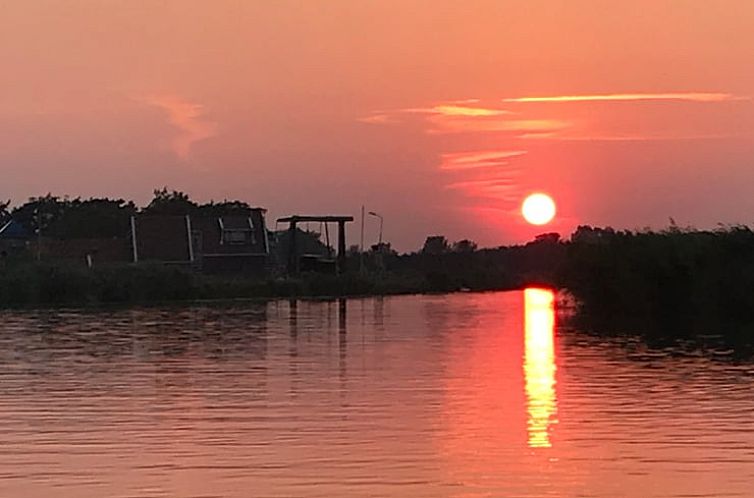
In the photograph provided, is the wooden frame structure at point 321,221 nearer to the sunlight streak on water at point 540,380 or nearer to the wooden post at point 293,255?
the wooden post at point 293,255

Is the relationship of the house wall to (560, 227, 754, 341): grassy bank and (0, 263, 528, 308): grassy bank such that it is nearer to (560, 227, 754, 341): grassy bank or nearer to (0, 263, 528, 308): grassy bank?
(0, 263, 528, 308): grassy bank

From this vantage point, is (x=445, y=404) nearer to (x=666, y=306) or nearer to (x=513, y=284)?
(x=666, y=306)

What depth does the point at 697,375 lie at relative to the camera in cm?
2352

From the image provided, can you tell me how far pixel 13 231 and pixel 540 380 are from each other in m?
76.3

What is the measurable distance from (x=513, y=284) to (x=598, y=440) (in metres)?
78.1

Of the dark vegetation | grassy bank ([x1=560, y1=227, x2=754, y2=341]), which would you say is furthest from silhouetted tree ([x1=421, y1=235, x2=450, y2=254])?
grassy bank ([x1=560, y1=227, x2=754, y2=341])

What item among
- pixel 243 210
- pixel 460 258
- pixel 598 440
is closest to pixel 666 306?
pixel 598 440

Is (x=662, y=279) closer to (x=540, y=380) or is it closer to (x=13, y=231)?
(x=540, y=380)

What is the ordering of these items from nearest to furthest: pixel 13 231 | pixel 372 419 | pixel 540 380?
pixel 372 419
pixel 540 380
pixel 13 231

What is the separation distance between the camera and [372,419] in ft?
58.7

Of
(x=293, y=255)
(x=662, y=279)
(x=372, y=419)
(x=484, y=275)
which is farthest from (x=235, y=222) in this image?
(x=372, y=419)

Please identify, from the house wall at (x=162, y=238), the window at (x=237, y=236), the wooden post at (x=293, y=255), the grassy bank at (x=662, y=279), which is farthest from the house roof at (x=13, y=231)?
the grassy bank at (x=662, y=279)

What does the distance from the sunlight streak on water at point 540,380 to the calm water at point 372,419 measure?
0.07 m

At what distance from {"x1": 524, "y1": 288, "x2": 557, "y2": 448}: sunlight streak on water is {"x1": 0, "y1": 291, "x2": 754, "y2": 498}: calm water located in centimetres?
7
